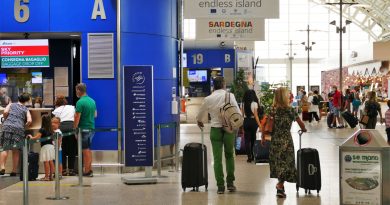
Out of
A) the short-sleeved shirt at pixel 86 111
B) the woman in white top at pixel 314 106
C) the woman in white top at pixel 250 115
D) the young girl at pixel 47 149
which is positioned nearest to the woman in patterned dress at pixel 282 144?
the short-sleeved shirt at pixel 86 111

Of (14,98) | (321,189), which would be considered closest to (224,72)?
(14,98)

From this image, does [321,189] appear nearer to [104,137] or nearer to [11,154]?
[104,137]

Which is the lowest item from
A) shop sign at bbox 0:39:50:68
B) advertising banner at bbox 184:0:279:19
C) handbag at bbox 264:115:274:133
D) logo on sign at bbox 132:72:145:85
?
handbag at bbox 264:115:274:133

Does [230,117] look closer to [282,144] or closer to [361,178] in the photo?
[282,144]

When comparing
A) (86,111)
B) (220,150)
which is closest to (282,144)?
(220,150)

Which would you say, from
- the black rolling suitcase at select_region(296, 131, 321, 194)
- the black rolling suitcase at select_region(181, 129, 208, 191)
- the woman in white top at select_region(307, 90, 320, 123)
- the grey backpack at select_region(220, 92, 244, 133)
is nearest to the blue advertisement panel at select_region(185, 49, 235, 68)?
the woman in white top at select_region(307, 90, 320, 123)

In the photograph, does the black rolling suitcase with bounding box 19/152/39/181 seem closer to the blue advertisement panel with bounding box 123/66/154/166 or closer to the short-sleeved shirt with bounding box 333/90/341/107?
the blue advertisement panel with bounding box 123/66/154/166

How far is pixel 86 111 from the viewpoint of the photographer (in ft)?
40.2

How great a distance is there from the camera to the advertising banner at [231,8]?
1423 cm

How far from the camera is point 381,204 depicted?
26.4 ft

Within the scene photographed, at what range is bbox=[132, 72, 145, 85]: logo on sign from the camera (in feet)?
37.4

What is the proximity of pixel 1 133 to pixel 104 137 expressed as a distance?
1.83m

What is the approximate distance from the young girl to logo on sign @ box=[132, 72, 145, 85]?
1.67 m

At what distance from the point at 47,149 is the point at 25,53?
8.97ft
